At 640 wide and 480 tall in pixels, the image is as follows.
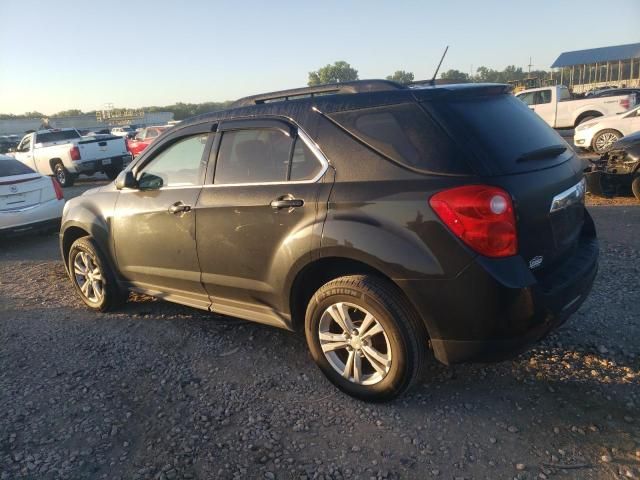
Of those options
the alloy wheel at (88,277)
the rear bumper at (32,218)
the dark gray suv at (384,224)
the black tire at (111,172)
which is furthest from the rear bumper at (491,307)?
the black tire at (111,172)

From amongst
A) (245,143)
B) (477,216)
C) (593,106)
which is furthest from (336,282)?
(593,106)

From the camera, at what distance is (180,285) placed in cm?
383

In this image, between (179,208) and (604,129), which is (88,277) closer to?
(179,208)

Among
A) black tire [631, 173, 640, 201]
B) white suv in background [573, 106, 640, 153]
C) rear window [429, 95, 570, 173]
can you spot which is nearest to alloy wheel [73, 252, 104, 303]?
rear window [429, 95, 570, 173]

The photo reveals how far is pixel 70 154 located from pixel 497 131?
1477 cm

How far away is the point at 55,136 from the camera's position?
16.5 metres

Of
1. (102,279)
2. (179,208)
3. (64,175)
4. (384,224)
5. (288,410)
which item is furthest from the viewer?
(64,175)

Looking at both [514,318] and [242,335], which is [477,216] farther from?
[242,335]

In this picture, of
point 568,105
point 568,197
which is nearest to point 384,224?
point 568,197

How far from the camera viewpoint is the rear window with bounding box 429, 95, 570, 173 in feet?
8.32

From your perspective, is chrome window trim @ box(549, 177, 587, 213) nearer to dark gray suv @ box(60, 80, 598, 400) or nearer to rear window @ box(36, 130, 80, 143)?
dark gray suv @ box(60, 80, 598, 400)

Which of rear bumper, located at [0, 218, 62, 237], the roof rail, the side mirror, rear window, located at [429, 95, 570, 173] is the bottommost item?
rear bumper, located at [0, 218, 62, 237]

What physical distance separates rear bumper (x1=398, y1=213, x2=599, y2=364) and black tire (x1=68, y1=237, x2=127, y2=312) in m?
2.99

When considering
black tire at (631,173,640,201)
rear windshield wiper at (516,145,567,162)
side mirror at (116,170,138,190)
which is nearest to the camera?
rear windshield wiper at (516,145,567,162)
